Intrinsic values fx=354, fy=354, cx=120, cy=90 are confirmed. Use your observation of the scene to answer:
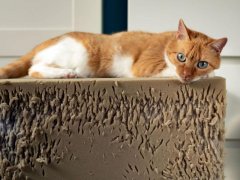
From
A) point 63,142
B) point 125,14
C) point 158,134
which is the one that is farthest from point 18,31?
point 158,134

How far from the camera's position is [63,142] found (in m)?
0.87

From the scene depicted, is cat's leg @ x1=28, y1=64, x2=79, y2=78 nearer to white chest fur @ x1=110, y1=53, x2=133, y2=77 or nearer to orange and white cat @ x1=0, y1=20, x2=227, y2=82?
orange and white cat @ x1=0, y1=20, x2=227, y2=82

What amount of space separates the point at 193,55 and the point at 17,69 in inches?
20.0

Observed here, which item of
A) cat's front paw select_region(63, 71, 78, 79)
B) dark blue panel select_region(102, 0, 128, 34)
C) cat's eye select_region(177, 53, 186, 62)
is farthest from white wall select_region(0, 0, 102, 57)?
cat's eye select_region(177, 53, 186, 62)

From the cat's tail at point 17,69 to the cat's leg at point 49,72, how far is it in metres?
0.03

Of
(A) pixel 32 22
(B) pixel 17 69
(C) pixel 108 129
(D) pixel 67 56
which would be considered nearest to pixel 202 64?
(C) pixel 108 129

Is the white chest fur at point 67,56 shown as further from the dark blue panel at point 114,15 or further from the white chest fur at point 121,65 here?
the dark blue panel at point 114,15

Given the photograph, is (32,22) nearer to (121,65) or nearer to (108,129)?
(121,65)

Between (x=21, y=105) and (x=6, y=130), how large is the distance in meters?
0.07

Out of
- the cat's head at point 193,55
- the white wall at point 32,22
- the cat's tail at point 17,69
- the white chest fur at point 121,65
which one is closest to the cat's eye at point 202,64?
the cat's head at point 193,55

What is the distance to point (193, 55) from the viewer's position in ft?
2.91

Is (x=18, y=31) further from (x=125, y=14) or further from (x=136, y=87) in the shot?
(x=136, y=87)

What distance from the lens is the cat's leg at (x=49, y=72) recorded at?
39.0 inches

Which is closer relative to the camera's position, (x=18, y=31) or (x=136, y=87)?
(x=136, y=87)
